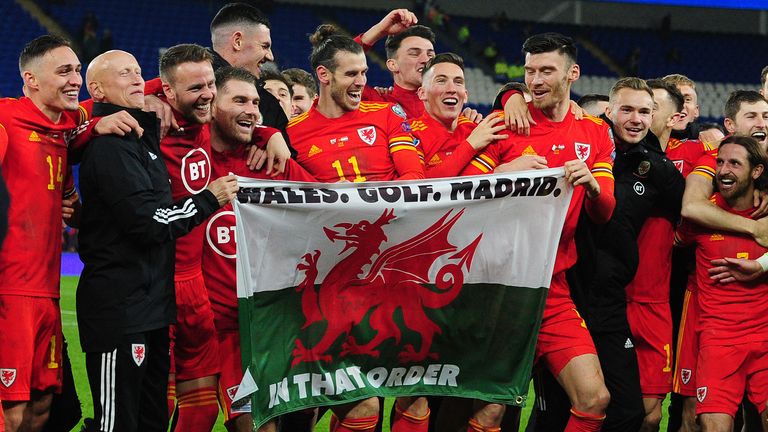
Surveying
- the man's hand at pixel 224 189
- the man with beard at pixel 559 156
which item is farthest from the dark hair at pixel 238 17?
the man's hand at pixel 224 189

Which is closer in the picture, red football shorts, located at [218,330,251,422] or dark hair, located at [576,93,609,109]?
red football shorts, located at [218,330,251,422]

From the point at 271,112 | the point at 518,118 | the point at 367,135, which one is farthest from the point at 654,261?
the point at 271,112

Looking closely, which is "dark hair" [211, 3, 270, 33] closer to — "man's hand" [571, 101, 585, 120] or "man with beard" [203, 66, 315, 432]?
"man with beard" [203, 66, 315, 432]

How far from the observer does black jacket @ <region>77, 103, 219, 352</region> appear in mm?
4277

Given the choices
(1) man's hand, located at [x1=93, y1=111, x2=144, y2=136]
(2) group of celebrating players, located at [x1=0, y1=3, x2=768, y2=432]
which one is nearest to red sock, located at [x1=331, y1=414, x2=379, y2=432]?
(2) group of celebrating players, located at [x1=0, y1=3, x2=768, y2=432]

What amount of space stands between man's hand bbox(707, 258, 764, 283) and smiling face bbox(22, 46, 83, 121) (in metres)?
3.49

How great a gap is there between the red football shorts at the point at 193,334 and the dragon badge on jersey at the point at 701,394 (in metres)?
2.58

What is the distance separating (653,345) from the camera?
18.5 feet

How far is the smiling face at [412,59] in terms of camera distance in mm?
6484

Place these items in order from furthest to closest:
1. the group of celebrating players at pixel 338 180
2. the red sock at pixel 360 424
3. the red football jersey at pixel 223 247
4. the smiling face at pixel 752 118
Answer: the smiling face at pixel 752 118 < the red football jersey at pixel 223 247 < the red sock at pixel 360 424 < the group of celebrating players at pixel 338 180

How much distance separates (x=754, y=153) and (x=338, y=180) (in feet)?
7.55

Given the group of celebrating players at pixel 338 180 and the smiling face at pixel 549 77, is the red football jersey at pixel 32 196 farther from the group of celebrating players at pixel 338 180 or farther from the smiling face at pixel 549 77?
the smiling face at pixel 549 77

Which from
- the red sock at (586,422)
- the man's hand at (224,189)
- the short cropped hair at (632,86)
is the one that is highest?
the short cropped hair at (632,86)

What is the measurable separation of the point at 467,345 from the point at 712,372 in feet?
4.47
